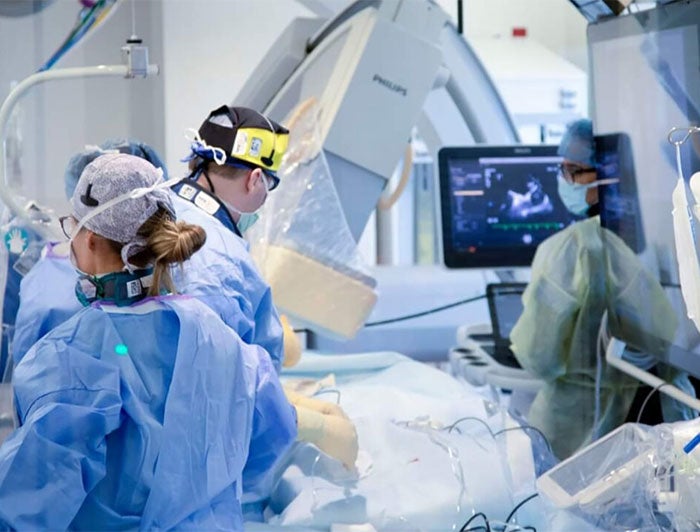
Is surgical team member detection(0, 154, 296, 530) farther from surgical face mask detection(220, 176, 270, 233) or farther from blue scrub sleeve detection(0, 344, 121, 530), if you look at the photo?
surgical face mask detection(220, 176, 270, 233)

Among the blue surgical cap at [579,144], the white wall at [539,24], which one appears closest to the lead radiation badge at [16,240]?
the blue surgical cap at [579,144]

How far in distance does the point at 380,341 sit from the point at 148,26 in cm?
158

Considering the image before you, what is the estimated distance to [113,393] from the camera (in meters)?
1.58


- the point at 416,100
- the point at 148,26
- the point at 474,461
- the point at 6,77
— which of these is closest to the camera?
the point at 474,461

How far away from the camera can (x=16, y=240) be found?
8.39 feet

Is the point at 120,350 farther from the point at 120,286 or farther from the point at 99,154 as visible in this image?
the point at 99,154

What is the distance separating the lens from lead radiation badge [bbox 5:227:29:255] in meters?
2.53

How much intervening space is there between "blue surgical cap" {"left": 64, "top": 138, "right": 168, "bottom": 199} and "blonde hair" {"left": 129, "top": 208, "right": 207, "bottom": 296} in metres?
0.67

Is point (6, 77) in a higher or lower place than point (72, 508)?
higher

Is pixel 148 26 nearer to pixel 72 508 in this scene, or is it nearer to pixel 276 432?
pixel 276 432

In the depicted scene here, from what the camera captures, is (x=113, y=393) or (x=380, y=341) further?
(x=380, y=341)

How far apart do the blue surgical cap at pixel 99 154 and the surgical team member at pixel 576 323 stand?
118 centimetres

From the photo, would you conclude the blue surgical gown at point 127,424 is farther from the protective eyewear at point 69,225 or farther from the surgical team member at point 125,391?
the protective eyewear at point 69,225

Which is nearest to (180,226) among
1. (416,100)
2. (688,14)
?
(688,14)
